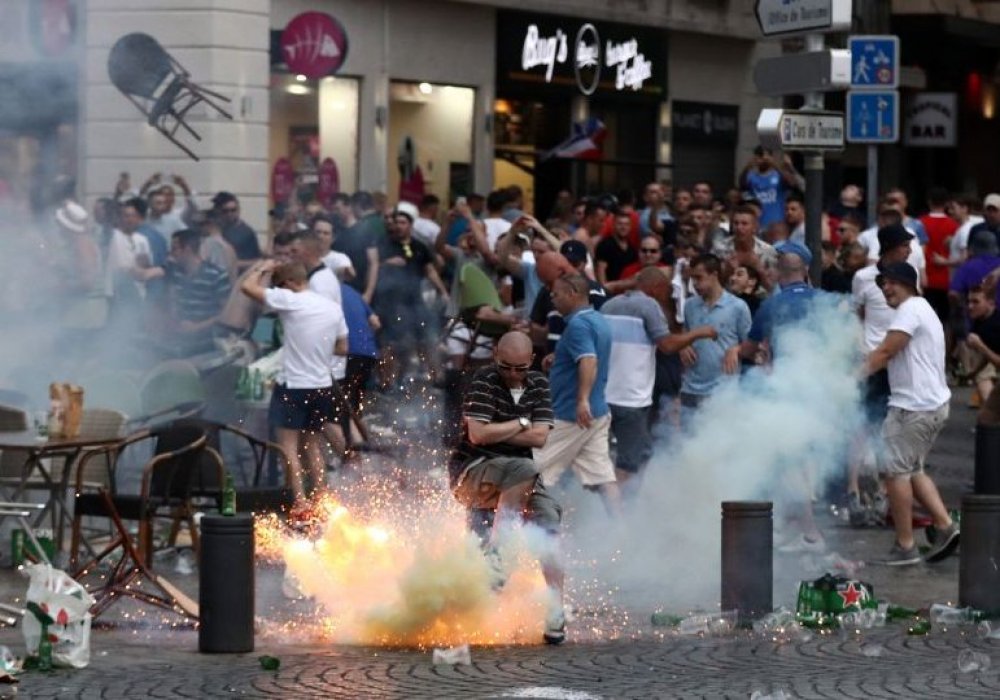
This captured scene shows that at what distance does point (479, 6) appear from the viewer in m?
26.1

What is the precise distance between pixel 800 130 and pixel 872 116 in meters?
3.46

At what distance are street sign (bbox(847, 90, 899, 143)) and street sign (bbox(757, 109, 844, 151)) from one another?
3125mm

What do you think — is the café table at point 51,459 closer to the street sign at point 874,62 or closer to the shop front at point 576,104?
the street sign at point 874,62

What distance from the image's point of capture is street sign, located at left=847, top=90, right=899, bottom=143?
17.1 m

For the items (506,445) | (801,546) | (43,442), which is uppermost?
(506,445)

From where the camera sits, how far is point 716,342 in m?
13.4

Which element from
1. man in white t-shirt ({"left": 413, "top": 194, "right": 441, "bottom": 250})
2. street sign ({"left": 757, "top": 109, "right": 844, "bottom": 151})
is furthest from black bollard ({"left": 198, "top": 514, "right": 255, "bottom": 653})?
man in white t-shirt ({"left": 413, "top": 194, "right": 441, "bottom": 250})

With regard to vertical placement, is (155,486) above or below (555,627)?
above

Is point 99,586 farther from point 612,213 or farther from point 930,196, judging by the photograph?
point 930,196

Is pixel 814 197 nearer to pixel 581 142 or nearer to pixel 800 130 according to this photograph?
pixel 800 130

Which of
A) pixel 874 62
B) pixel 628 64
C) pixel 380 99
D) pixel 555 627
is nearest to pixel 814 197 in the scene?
pixel 874 62

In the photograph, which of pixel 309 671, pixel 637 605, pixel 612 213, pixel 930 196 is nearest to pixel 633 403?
pixel 637 605

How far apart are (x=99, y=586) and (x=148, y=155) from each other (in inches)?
246

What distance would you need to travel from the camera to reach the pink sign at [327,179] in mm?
22938
